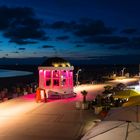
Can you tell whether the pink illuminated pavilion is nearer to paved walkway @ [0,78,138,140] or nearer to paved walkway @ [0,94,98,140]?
paved walkway @ [0,78,138,140]

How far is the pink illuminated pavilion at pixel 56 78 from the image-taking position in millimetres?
32487

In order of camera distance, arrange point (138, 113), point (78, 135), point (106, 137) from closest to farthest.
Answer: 1. point (106, 137)
2. point (138, 113)
3. point (78, 135)

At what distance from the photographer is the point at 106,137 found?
9.66 m

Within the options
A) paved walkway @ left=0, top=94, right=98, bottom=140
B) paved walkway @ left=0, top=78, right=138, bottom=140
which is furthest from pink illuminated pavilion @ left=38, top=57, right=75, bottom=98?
paved walkway @ left=0, top=94, right=98, bottom=140

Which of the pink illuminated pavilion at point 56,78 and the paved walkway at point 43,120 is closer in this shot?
the paved walkway at point 43,120

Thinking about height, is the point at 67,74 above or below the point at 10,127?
above

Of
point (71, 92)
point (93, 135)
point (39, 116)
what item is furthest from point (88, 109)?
point (93, 135)

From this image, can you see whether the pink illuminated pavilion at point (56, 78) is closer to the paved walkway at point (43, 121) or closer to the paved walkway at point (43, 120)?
the paved walkway at point (43, 120)

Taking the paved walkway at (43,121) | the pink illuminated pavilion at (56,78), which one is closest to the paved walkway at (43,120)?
the paved walkway at (43,121)

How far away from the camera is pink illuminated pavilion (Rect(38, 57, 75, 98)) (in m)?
32.5

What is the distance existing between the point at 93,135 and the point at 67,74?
76.8 ft

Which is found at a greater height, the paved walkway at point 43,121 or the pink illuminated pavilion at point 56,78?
the pink illuminated pavilion at point 56,78

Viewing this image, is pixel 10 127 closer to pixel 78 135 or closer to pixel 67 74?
pixel 78 135

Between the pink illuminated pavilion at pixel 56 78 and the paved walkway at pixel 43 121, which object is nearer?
A: the paved walkway at pixel 43 121
